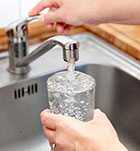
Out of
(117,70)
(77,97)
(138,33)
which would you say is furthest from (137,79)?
(77,97)

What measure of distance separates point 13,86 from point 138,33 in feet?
1.17

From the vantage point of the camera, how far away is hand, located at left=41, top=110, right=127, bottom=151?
0.57 metres

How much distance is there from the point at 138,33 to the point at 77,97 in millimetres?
518

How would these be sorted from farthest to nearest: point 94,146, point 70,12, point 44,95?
point 44,95, point 70,12, point 94,146

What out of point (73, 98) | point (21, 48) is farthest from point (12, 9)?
point (73, 98)

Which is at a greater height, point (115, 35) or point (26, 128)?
point (115, 35)

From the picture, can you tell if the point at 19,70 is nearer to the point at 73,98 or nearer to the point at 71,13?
the point at 71,13

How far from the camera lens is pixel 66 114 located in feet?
1.97

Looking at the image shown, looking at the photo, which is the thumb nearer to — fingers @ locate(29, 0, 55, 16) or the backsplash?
fingers @ locate(29, 0, 55, 16)

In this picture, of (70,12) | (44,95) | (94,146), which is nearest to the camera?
(94,146)

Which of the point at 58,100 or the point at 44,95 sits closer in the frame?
the point at 58,100

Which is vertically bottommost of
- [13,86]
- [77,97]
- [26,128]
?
[26,128]

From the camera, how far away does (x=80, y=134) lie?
1.86 ft

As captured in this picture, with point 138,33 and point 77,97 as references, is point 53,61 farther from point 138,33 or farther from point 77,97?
point 77,97
